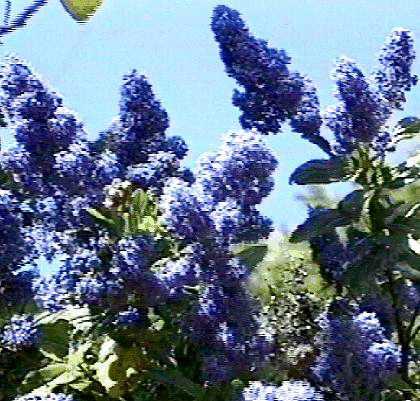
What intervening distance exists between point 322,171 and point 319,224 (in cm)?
14

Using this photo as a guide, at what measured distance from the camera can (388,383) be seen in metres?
2.25

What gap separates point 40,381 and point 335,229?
0.89 m

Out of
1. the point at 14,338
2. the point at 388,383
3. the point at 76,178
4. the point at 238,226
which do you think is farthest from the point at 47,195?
the point at 388,383

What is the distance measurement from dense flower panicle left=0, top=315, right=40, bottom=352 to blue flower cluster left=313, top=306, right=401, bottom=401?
751mm

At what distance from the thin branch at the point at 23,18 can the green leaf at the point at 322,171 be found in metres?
0.92

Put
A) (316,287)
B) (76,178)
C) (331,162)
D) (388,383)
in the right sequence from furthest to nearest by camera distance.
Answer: (316,287) < (331,162) < (76,178) < (388,383)

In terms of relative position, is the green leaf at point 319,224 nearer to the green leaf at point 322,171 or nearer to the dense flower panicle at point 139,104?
the green leaf at point 322,171

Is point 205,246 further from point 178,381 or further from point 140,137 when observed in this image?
point 140,137

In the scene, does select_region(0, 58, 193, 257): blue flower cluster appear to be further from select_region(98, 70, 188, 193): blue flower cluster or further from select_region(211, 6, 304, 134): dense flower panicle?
select_region(211, 6, 304, 134): dense flower panicle

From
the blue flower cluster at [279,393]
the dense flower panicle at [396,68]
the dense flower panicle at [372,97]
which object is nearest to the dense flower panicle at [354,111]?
the dense flower panicle at [372,97]

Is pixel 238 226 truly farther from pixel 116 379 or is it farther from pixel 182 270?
pixel 116 379

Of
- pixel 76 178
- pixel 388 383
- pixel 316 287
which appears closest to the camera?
pixel 388 383

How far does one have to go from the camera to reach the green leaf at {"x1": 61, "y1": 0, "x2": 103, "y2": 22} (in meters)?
2.16

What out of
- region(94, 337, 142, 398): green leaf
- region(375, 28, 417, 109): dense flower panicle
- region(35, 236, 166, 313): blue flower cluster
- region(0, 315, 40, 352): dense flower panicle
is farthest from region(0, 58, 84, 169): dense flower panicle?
region(375, 28, 417, 109): dense flower panicle
